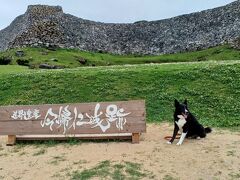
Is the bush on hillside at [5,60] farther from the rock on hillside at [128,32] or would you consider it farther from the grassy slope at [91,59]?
the rock on hillside at [128,32]

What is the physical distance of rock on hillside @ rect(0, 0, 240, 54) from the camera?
53.1m

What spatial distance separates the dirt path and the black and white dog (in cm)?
26

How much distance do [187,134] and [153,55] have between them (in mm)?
42497

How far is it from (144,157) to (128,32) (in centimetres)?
5131

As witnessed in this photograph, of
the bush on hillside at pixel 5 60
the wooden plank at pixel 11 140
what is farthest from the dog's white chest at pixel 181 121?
the bush on hillside at pixel 5 60

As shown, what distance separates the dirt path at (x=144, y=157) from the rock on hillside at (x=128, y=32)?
38023mm

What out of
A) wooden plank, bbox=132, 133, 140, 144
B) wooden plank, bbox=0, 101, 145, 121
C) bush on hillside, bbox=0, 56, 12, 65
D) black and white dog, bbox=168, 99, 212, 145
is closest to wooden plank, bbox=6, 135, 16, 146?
wooden plank, bbox=0, 101, 145, 121

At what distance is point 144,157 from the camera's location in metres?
11.7

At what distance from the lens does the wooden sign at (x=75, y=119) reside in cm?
1328

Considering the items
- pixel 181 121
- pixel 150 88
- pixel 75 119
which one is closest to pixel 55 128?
pixel 75 119

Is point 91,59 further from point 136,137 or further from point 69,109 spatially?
point 136,137

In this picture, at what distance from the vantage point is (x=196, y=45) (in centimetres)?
5328

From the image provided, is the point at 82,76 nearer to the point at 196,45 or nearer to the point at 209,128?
the point at 209,128

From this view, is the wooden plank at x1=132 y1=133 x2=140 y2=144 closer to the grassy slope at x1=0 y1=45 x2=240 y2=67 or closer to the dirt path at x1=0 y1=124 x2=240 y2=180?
the dirt path at x1=0 y1=124 x2=240 y2=180
